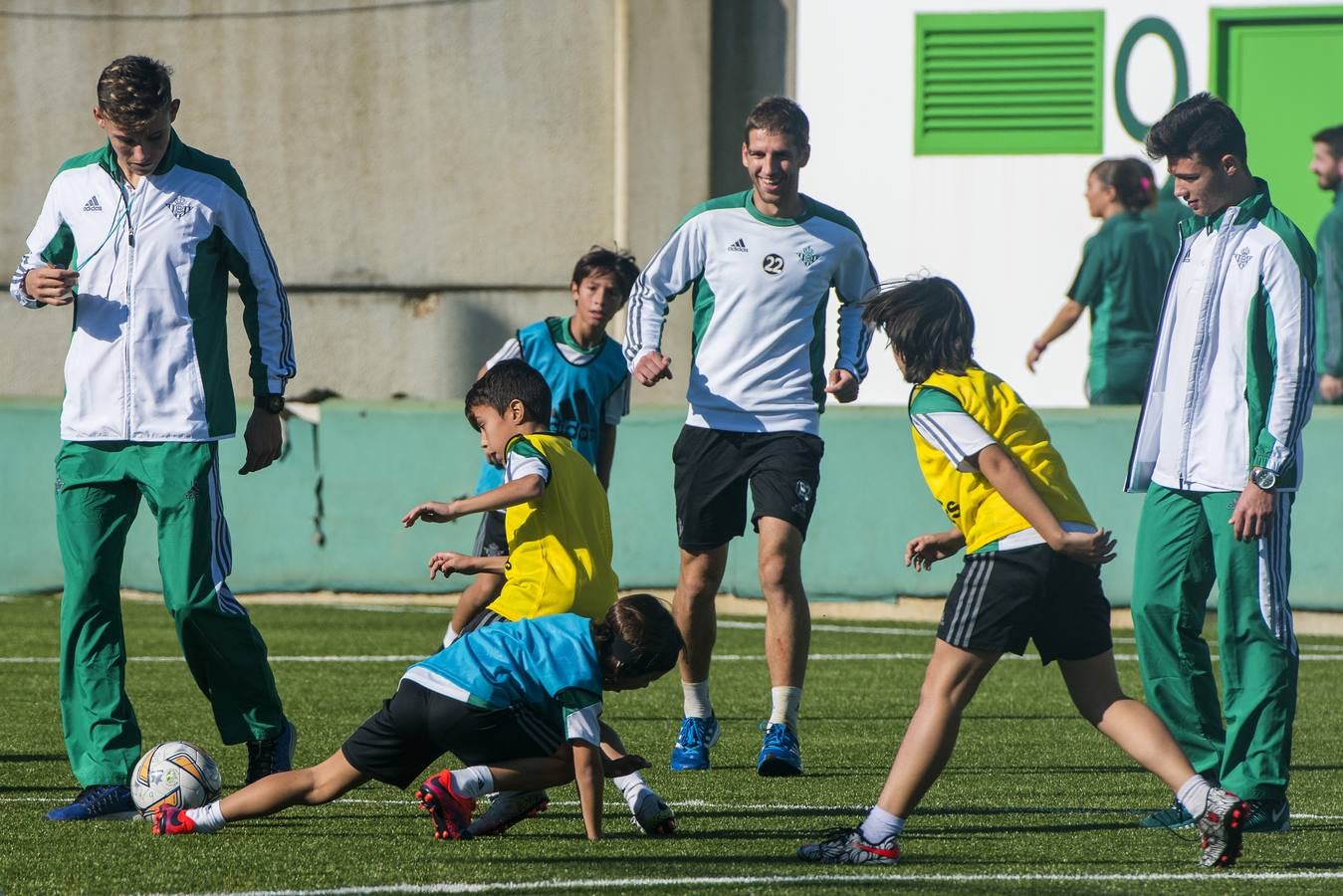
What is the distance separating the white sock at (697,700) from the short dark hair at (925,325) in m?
2.20

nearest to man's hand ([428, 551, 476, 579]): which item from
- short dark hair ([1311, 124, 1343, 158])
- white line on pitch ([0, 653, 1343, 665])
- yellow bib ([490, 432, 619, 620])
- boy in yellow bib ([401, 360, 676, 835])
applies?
Answer: boy in yellow bib ([401, 360, 676, 835])

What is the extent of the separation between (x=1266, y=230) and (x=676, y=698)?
163 inches

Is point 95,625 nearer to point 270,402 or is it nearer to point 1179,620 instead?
point 270,402

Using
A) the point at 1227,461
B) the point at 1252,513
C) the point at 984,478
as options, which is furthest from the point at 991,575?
the point at 1227,461

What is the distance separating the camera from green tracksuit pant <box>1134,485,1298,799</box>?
591 cm

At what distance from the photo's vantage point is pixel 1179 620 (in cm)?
606

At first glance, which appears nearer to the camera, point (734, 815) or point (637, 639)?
point (637, 639)

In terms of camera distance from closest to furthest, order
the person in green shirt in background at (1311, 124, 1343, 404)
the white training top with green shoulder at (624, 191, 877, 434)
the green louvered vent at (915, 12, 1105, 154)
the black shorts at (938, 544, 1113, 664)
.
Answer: the black shorts at (938, 544, 1113, 664) < the white training top with green shoulder at (624, 191, 877, 434) < the person in green shirt in background at (1311, 124, 1343, 404) < the green louvered vent at (915, 12, 1105, 154)

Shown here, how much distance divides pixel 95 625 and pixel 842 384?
8.52 feet

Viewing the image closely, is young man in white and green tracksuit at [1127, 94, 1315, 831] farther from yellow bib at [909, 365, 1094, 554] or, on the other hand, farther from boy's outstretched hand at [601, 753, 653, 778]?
boy's outstretched hand at [601, 753, 653, 778]

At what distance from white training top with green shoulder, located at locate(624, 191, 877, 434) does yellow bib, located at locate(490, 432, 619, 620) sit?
1367mm

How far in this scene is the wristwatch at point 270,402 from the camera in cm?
645

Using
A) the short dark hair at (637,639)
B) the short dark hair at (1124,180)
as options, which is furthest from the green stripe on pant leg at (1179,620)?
the short dark hair at (1124,180)

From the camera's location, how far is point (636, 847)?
5.59 m
